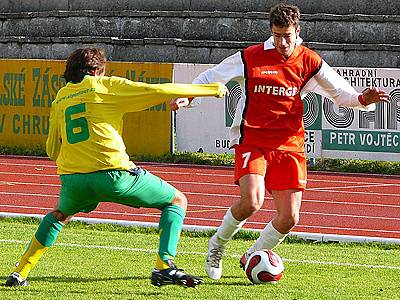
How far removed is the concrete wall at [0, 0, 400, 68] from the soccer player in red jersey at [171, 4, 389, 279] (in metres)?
17.1

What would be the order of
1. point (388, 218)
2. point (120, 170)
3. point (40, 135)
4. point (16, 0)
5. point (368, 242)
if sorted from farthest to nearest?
point (16, 0) → point (40, 135) → point (388, 218) → point (368, 242) → point (120, 170)

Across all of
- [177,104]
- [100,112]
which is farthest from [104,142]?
[177,104]

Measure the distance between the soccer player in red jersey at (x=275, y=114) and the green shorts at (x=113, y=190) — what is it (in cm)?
79

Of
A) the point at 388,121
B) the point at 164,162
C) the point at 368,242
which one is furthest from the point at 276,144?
the point at 164,162

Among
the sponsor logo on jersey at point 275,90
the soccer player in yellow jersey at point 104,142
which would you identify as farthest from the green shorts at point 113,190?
the sponsor logo on jersey at point 275,90

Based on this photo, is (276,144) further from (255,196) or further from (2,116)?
(2,116)

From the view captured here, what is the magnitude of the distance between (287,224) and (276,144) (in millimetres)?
627

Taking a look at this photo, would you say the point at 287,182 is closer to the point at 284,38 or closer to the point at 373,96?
the point at 373,96

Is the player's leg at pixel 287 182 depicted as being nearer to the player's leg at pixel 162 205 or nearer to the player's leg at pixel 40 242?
the player's leg at pixel 162 205

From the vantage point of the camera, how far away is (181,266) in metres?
9.70

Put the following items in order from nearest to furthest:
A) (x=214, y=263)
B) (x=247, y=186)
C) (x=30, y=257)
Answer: (x=30, y=257)
(x=247, y=186)
(x=214, y=263)

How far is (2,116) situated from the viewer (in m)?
24.4

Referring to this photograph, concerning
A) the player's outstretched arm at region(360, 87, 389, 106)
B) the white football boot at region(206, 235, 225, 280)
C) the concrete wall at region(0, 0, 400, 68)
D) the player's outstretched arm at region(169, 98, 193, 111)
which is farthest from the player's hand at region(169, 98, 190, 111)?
the concrete wall at region(0, 0, 400, 68)

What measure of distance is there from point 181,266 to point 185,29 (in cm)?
1917
